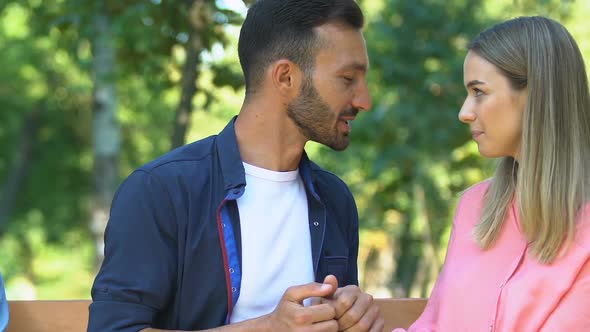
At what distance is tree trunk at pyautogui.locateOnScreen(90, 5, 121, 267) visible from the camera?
21.0ft

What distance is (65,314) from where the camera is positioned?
3.63 m

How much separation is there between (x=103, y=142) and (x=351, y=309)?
A: 4.51 metres

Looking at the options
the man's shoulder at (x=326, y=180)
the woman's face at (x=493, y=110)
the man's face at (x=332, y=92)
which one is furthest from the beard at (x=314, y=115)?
the woman's face at (x=493, y=110)

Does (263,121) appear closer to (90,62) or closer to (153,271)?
(153,271)

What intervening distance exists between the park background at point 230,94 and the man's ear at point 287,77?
66cm

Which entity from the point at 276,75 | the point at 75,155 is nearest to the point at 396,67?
the point at 276,75

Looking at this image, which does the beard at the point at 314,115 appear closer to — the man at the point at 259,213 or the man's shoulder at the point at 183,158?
the man at the point at 259,213

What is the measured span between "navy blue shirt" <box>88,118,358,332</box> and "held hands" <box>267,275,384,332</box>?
0.23 metres

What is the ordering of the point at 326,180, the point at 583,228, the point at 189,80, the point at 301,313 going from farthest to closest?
the point at 189,80 → the point at 326,180 → the point at 583,228 → the point at 301,313

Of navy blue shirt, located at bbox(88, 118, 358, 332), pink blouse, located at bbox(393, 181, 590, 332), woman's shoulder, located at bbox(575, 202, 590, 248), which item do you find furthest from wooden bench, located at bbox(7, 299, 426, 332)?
woman's shoulder, located at bbox(575, 202, 590, 248)

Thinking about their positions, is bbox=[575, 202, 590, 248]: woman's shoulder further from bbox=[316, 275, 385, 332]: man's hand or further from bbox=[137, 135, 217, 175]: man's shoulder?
bbox=[137, 135, 217, 175]: man's shoulder

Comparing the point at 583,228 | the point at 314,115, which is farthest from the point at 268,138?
the point at 583,228

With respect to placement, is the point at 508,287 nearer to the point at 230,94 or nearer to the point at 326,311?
the point at 326,311

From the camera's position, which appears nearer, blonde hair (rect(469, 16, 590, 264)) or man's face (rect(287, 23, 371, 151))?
blonde hair (rect(469, 16, 590, 264))
